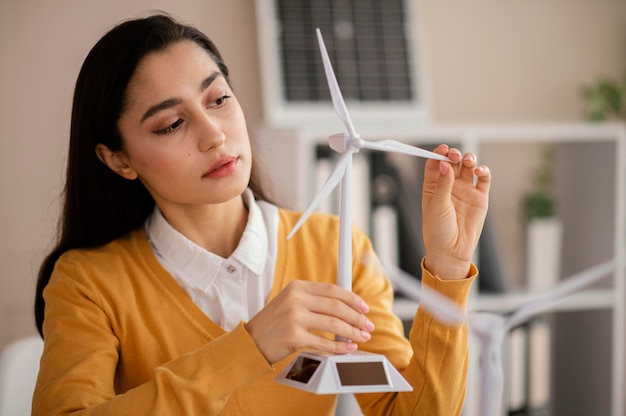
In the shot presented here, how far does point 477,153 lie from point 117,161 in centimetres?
123

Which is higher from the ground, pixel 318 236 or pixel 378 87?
pixel 378 87

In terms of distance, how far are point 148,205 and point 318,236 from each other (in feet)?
1.03

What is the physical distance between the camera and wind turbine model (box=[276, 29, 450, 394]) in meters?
0.82

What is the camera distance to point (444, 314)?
1.04 m

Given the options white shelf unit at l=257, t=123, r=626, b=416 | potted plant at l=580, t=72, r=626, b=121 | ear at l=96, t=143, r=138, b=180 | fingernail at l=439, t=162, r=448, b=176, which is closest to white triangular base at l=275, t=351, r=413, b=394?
fingernail at l=439, t=162, r=448, b=176

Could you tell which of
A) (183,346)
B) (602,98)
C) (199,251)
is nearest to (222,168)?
(199,251)

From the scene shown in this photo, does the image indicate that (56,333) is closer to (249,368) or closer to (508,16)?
(249,368)

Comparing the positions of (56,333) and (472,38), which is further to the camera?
(472,38)

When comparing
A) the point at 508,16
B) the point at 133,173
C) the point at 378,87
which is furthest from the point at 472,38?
the point at 133,173

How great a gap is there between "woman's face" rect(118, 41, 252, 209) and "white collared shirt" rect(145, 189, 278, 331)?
4.8 inches

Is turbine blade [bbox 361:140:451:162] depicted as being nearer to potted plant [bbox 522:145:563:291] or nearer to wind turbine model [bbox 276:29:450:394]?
wind turbine model [bbox 276:29:450:394]

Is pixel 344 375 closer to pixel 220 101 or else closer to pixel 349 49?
pixel 220 101

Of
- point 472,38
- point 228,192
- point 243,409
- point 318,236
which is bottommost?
point 243,409

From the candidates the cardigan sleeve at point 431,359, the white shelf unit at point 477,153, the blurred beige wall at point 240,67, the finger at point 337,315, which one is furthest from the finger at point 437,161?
the blurred beige wall at point 240,67
